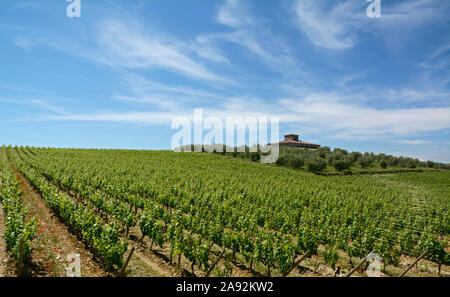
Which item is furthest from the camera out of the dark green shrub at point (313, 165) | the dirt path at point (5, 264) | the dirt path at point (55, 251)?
the dark green shrub at point (313, 165)

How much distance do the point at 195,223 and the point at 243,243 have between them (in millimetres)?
3736

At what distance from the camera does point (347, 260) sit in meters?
14.2

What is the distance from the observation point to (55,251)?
40.0 ft

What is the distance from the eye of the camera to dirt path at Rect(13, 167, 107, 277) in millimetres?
10578

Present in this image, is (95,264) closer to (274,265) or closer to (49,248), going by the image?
(49,248)

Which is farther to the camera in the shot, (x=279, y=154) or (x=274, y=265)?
(x=279, y=154)

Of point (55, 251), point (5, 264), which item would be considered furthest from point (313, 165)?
point (5, 264)

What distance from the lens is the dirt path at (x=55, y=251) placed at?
10.6 meters

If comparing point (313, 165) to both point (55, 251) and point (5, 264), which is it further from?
point (5, 264)

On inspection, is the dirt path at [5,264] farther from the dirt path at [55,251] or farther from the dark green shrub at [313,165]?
the dark green shrub at [313,165]

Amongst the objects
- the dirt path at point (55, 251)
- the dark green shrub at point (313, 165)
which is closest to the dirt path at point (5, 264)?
the dirt path at point (55, 251)
